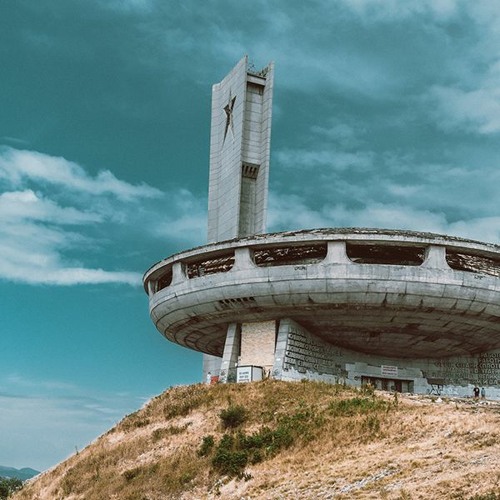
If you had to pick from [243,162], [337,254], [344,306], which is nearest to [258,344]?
[344,306]

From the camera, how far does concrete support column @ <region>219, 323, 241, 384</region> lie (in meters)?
35.5

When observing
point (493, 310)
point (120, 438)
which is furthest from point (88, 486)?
point (493, 310)

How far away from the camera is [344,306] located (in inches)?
1299

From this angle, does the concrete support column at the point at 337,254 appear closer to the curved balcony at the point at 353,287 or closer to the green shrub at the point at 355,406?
Answer: the curved balcony at the point at 353,287

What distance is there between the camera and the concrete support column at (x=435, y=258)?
32281 millimetres

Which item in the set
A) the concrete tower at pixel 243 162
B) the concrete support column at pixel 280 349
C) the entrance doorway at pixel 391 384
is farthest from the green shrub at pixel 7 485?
the entrance doorway at pixel 391 384

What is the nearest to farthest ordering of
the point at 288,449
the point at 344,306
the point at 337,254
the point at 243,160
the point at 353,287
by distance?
the point at 288,449, the point at 353,287, the point at 337,254, the point at 344,306, the point at 243,160

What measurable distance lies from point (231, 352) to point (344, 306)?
6.38 metres

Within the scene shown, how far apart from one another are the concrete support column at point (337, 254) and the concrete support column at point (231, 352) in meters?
6.89

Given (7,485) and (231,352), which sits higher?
(231,352)

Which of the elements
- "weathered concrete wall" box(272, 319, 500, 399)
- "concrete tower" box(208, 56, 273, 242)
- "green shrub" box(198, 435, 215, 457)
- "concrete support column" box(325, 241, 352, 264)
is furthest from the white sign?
"concrete tower" box(208, 56, 273, 242)

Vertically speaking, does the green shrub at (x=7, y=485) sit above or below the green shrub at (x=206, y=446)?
below

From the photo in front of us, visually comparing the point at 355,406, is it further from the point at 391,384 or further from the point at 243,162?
the point at 243,162

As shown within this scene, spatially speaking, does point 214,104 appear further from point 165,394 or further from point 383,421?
point 383,421
